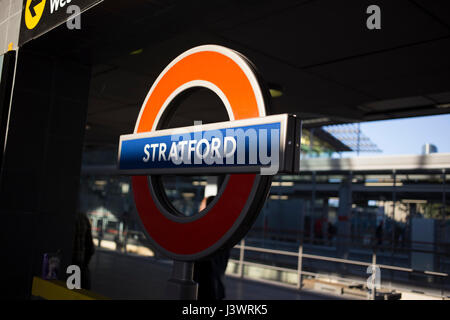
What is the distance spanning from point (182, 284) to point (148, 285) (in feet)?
19.9

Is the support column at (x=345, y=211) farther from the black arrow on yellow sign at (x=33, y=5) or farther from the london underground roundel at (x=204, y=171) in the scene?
the london underground roundel at (x=204, y=171)

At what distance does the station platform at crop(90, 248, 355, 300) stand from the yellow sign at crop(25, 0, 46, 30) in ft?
13.4

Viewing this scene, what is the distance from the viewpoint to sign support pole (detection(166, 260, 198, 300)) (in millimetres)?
1256

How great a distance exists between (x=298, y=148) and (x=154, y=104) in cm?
63

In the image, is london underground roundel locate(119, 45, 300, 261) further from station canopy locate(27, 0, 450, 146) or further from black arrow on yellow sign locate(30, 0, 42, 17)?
black arrow on yellow sign locate(30, 0, 42, 17)

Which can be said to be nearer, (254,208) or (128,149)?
(254,208)

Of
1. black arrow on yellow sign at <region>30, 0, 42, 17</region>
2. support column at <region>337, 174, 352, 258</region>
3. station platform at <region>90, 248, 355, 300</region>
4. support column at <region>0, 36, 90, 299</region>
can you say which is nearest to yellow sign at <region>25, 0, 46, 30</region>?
black arrow on yellow sign at <region>30, 0, 42, 17</region>

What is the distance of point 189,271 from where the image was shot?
128 centimetres

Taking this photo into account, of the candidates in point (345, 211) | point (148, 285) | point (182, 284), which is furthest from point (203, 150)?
point (345, 211)

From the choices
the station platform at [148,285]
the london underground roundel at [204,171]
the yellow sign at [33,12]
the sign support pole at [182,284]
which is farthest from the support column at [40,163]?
the station platform at [148,285]

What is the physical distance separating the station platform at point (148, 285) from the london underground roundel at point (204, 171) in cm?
492

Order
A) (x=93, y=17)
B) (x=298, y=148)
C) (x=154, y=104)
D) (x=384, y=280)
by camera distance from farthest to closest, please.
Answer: (x=384, y=280)
(x=93, y=17)
(x=154, y=104)
(x=298, y=148)

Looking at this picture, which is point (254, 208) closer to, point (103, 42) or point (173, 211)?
point (173, 211)

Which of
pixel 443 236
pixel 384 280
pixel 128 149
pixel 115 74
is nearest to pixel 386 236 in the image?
pixel 443 236
